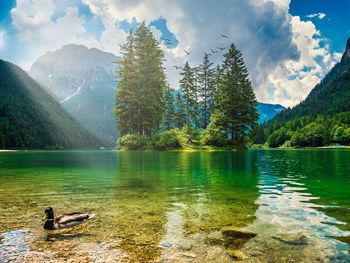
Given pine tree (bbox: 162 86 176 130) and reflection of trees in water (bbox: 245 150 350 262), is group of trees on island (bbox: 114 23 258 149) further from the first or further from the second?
reflection of trees in water (bbox: 245 150 350 262)

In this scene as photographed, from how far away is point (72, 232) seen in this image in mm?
7379

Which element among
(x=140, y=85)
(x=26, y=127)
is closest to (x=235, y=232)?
(x=140, y=85)

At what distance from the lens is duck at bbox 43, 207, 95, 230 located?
7.50 metres

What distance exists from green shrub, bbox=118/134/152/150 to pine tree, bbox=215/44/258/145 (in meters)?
16.7

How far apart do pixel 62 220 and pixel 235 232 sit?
183 inches

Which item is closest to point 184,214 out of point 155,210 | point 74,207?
point 155,210

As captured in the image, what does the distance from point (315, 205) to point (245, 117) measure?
182ft

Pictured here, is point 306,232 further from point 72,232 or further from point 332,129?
point 332,129

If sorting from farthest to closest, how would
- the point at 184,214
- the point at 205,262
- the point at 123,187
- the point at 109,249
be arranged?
the point at 123,187, the point at 184,214, the point at 109,249, the point at 205,262

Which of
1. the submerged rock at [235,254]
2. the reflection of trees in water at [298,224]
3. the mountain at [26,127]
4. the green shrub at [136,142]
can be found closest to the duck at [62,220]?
the submerged rock at [235,254]

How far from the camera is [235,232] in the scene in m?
7.19

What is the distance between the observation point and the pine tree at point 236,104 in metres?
63.1

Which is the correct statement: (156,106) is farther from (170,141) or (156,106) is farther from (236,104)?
(236,104)

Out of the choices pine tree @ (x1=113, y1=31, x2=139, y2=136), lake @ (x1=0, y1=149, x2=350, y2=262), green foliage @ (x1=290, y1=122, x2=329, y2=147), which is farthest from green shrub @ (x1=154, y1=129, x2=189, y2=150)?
green foliage @ (x1=290, y1=122, x2=329, y2=147)
